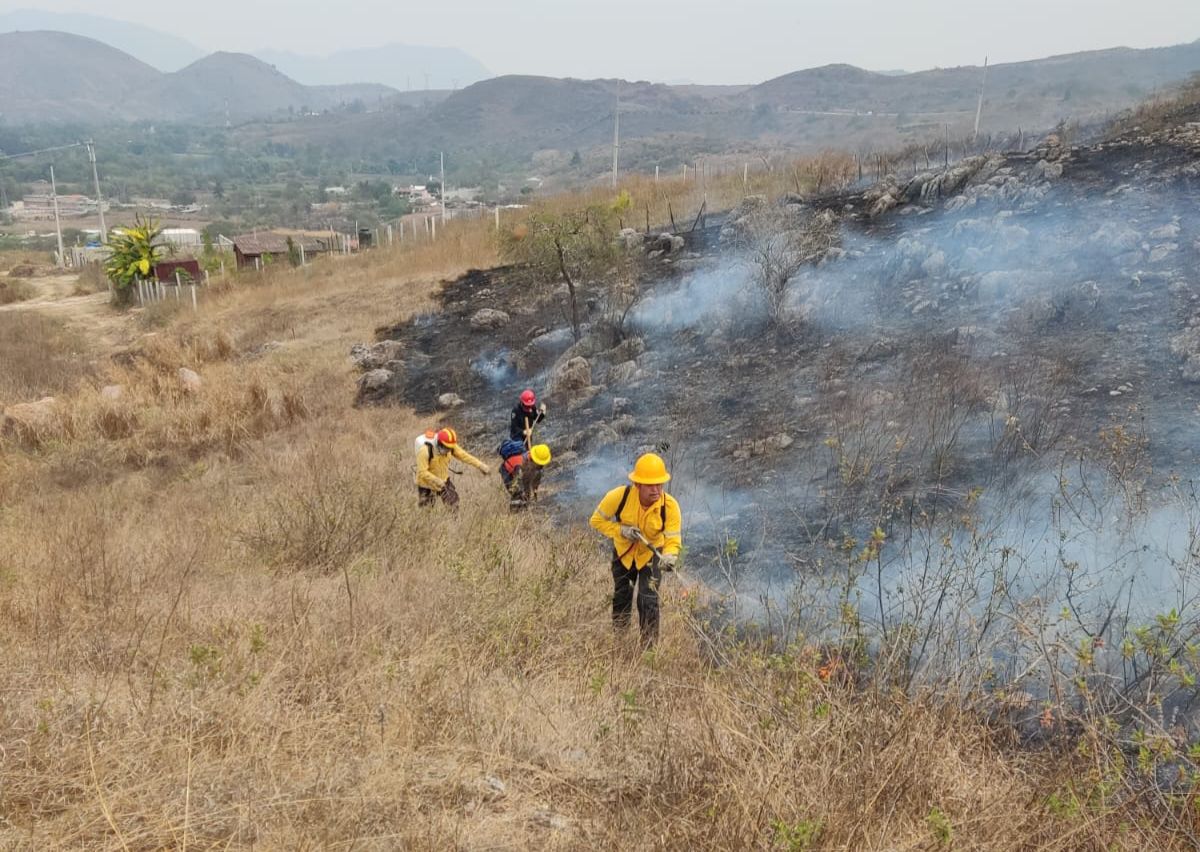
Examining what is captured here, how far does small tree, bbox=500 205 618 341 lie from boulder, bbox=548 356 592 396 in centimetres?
180

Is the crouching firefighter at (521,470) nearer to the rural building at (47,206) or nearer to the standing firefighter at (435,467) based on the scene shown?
the standing firefighter at (435,467)

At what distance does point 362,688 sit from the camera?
2.88m

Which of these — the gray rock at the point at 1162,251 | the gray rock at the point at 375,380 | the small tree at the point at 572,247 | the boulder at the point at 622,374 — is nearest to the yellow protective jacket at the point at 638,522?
the boulder at the point at 622,374


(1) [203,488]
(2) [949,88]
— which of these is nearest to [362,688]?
(1) [203,488]

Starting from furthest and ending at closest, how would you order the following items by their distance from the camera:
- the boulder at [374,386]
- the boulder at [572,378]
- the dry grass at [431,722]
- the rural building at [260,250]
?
the rural building at [260,250] → the boulder at [374,386] → the boulder at [572,378] → the dry grass at [431,722]

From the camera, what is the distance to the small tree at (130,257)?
23.2m

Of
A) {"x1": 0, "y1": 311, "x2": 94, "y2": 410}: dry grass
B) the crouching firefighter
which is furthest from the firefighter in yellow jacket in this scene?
{"x1": 0, "y1": 311, "x2": 94, "y2": 410}: dry grass

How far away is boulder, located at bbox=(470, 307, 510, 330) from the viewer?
14.0 meters

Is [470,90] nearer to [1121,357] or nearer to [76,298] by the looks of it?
[76,298]

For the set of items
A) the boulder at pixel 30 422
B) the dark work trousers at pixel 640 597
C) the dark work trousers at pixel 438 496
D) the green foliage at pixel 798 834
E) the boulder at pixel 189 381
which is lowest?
the boulder at pixel 30 422

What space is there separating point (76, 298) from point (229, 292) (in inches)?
363

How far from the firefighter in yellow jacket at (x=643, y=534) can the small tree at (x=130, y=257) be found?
24261 mm

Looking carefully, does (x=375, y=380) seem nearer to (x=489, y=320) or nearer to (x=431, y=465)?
(x=489, y=320)

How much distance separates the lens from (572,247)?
1254 cm
